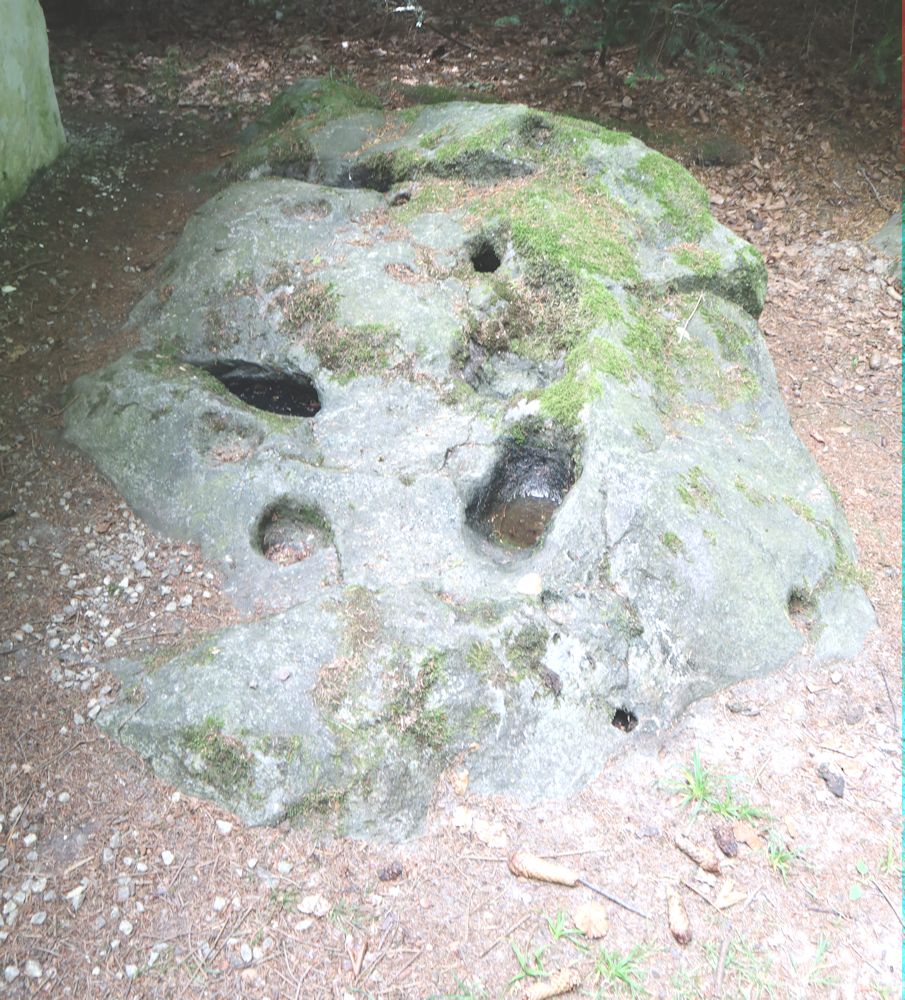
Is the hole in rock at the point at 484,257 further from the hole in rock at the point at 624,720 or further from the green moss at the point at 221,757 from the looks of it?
the green moss at the point at 221,757

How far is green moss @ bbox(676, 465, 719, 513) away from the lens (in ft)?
14.3

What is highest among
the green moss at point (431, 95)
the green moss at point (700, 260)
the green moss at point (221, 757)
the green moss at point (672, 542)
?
the green moss at point (431, 95)

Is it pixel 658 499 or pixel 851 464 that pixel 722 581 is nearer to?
pixel 658 499

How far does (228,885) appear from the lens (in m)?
3.37

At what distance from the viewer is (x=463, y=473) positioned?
4586mm

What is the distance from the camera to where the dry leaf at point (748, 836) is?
3662 mm

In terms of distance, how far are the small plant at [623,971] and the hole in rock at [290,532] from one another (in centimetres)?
233

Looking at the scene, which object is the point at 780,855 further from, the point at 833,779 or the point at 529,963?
the point at 529,963

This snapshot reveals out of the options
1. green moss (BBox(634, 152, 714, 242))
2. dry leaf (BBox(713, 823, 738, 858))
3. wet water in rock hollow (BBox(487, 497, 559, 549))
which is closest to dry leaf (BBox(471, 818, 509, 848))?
dry leaf (BBox(713, 823, 738, 858))

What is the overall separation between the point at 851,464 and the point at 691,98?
5316 mm

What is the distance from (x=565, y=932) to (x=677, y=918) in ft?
1.48

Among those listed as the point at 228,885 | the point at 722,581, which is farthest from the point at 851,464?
the point at 228,885

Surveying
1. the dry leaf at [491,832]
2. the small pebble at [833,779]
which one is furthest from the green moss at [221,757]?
the small pebble at [833,779]

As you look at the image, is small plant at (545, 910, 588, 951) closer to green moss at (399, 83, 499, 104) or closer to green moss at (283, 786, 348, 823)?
green moss at (283, 786, 348, 823)
